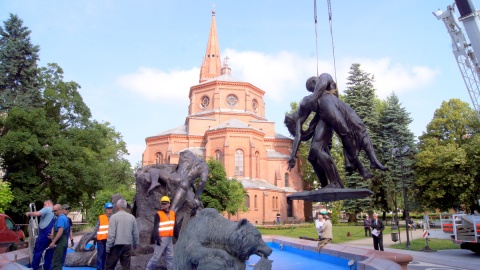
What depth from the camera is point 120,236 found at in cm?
553

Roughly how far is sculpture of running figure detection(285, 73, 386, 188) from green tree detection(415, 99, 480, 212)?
27646 millimetres

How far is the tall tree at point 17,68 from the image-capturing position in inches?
1065

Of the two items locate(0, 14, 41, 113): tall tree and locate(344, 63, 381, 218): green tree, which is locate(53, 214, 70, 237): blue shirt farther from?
locate(344, 63, 381, 218): green tree

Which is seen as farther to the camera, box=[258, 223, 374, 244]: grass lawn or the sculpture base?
box=[258, 223, 374, 244]: grass lawn

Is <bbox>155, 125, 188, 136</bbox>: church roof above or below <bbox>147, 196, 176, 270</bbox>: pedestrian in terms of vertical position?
above

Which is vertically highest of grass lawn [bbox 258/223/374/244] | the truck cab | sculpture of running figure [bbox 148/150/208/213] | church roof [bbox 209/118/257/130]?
church roof [bbox 209/118/257/130]

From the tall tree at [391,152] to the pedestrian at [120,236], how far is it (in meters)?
29.3

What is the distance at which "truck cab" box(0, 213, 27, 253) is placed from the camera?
13480 millimetres

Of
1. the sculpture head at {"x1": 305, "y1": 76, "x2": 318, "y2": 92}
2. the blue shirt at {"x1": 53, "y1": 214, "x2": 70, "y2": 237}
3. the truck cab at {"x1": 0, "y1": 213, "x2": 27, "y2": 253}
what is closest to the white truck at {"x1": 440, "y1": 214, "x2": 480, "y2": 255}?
the sculpture head at {"x1": 305, "y1": 76, "x2": 318, "y2": 92}

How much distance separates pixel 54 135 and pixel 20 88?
6470 mm

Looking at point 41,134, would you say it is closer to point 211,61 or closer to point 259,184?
point 259,184

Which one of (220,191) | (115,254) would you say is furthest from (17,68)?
(115,254)

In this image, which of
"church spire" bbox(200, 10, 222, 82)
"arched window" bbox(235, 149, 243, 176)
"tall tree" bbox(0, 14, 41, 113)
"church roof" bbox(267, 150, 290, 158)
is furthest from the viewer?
"church spire" bbox(200, 10, 222, 82)

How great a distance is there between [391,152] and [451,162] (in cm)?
461
